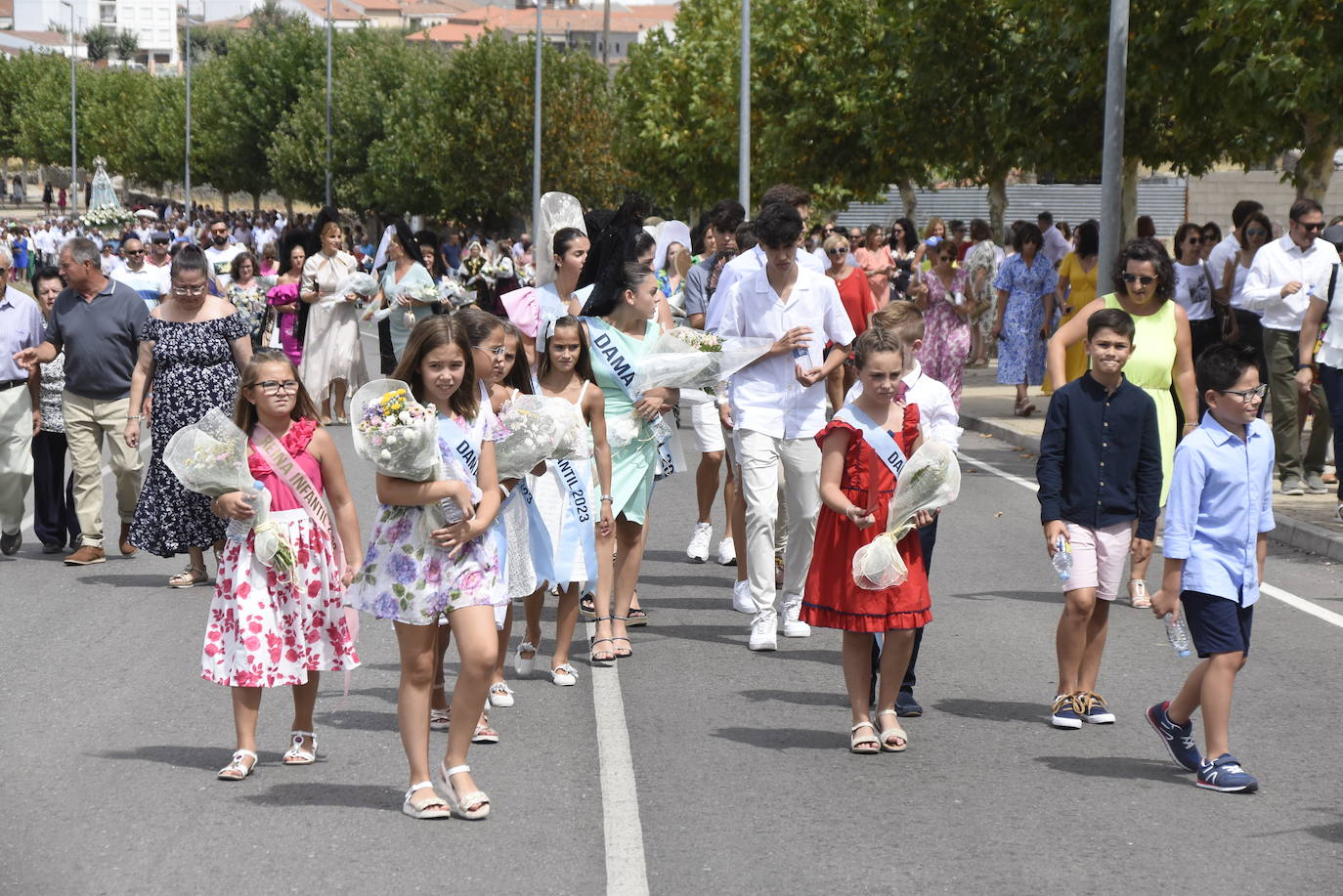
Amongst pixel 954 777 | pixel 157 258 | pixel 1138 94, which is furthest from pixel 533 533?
pixel 1138 94

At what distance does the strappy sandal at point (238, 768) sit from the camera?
659 cm

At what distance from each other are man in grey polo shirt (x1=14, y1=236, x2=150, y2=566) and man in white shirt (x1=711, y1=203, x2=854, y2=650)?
394cm

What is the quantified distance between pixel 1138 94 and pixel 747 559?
12.2m

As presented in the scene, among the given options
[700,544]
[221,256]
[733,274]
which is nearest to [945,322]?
[700,544]

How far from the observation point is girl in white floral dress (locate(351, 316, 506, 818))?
6023 millimetres

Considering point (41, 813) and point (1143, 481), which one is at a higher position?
point (1143, 481)

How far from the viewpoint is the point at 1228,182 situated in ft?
148

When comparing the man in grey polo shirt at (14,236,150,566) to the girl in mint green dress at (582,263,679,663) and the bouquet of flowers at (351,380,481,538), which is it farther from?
the bouquet of flowers at (351,380,481,538)

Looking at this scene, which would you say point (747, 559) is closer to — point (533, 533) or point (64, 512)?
point (533, 533)

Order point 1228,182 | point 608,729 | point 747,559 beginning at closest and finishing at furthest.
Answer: point 608,729 < point 747,559 < point 1228,182

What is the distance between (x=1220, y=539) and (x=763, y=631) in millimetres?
2771

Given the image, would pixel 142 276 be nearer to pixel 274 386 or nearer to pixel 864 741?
pixel 274 386

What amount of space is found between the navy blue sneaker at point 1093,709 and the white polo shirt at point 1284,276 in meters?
7.09

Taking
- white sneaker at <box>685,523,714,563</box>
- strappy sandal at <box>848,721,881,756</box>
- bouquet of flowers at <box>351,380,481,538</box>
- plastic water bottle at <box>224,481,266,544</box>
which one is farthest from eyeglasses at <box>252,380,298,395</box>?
white sneaker at <box>685,523,714,563</box>
